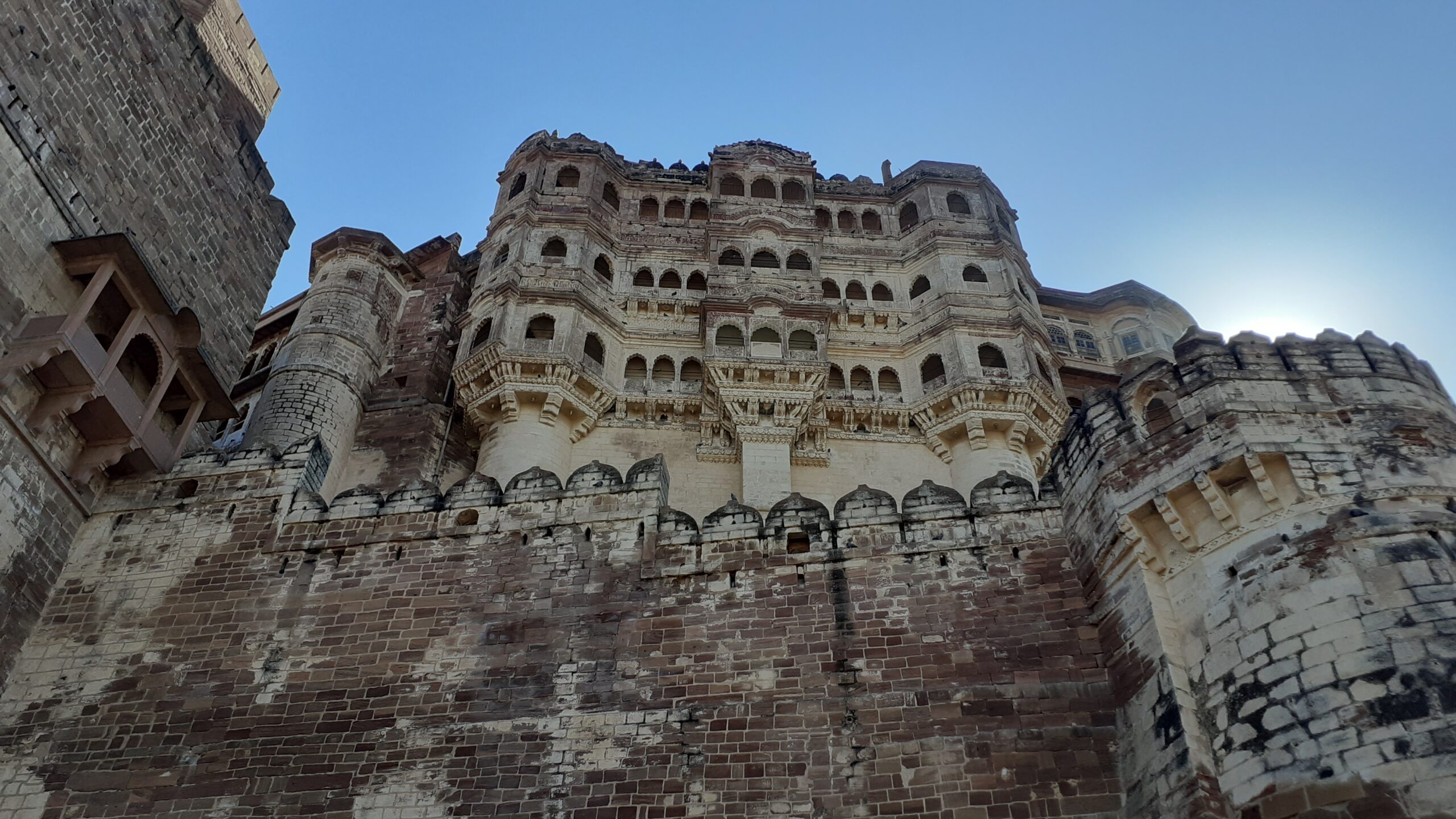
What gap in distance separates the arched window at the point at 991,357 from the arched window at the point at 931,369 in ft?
2.95

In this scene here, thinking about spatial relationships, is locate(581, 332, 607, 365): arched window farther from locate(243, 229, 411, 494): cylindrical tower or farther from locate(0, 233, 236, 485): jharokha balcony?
locate(0, 233, 236, 485): jharokha balcony

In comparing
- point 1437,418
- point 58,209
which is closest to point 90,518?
point 58,209

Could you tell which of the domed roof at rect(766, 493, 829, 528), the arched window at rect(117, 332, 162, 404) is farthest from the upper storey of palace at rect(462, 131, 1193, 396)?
the domed roof at rect(766, 493, 829, 528)

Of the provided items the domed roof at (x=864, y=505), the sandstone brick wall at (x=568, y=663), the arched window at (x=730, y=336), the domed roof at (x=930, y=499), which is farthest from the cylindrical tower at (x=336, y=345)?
the domed roof at (x=930, y=499)

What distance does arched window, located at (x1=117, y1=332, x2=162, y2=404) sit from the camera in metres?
15.6

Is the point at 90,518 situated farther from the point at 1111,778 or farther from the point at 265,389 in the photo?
the point at 1111,778

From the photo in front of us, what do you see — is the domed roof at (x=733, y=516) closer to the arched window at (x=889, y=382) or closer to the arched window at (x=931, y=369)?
the arched window at (x=889, y=382)

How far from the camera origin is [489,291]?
86.8 feet

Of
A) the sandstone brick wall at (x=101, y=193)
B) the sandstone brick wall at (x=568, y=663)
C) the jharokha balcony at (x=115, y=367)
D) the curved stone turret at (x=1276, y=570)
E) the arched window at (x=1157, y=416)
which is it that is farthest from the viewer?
the jharokha balcony at (x=115, y=367)

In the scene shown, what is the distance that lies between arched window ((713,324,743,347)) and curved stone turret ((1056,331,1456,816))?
1416 cm

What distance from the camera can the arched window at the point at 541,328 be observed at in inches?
1001

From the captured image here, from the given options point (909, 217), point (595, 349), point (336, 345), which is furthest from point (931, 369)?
point (336, 345)

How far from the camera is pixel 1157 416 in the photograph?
11.5 metres

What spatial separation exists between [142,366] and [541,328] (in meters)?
10.5
